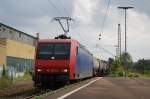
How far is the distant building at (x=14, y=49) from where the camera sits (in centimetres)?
5397

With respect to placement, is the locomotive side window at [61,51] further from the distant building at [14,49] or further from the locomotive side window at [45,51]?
the distant building at [14,49]

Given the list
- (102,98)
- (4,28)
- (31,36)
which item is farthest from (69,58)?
(31,36)

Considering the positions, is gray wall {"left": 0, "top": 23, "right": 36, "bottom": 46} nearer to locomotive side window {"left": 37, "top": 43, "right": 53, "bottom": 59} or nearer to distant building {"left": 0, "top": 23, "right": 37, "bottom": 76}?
distant building {"left": 0, "top": 23, "right": 37, "bottom": 76}

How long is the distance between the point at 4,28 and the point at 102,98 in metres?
43.2

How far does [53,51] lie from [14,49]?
29909mm

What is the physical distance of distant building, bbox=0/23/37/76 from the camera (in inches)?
2125

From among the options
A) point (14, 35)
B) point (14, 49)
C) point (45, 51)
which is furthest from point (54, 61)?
point (14, 35)

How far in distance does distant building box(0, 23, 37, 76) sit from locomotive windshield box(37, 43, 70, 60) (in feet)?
75.2

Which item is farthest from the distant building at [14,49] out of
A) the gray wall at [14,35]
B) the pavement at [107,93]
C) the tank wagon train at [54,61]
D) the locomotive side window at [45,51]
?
the pavement at [107,93]

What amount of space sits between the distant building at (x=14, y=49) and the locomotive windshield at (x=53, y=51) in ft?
75.2

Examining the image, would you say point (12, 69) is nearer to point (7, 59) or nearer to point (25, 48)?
point (7, 59)

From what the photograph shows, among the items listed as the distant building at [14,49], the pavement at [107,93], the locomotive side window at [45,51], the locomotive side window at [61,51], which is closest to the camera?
the pavement at [107,93]

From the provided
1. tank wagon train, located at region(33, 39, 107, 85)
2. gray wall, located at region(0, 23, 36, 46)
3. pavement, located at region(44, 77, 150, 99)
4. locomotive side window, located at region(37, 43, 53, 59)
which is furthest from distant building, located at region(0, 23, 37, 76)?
pavement, located at region(44, 77, 150, 99)

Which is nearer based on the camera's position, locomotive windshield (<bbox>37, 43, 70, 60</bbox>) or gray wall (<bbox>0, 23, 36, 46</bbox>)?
locomotive windshield (<bbox>37, 43, 70, 60</bbox>)
